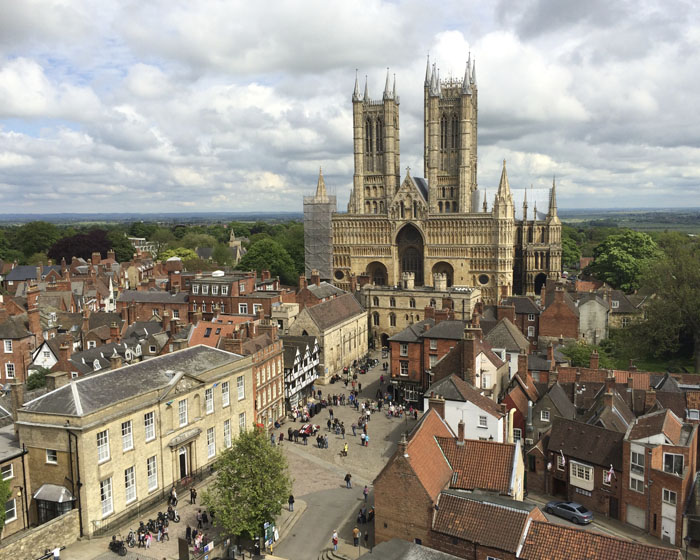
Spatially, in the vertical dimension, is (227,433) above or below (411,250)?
below

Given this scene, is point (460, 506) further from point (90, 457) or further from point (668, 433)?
point (90, 457)

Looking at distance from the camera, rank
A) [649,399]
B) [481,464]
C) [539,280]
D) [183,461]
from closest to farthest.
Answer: [481,464] → [183,461] → [649,399] → [539,280]

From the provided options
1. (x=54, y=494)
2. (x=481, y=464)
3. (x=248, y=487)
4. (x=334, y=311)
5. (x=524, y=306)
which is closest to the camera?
(x=248, y=487)

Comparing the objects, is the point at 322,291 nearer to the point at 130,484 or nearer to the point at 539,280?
the point at 130,484

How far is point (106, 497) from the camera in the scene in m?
24.8

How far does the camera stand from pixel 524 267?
278 feet

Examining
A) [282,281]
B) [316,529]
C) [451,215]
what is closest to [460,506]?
[316,529]

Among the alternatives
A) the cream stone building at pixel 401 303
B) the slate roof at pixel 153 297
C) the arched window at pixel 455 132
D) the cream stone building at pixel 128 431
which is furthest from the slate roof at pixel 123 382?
the arched window at pixel 455 132

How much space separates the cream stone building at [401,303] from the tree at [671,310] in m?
20.3

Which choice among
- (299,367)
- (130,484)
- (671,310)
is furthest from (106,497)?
(671,310)

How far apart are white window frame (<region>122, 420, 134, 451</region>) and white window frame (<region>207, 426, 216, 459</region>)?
5405 millimetres

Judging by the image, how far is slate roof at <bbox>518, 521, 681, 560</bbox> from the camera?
1847cm

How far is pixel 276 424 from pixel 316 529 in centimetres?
1363

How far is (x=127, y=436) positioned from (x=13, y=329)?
24322mm
